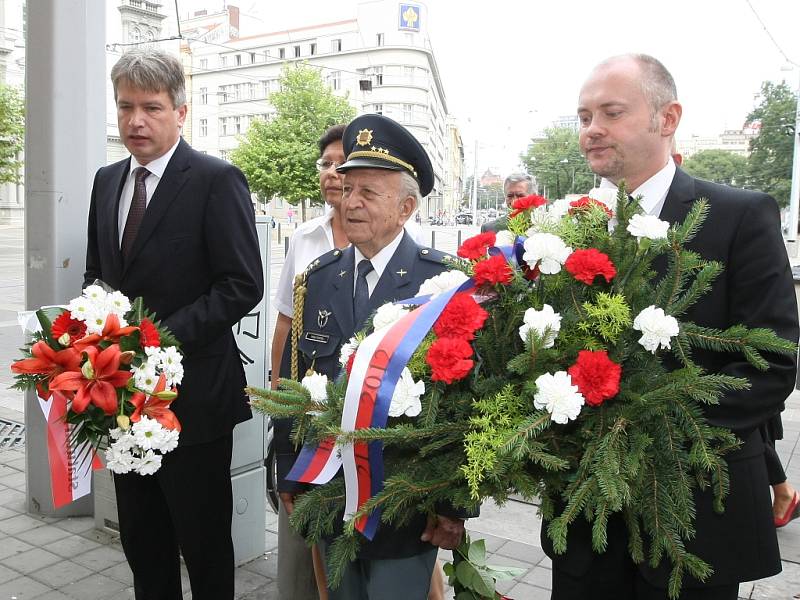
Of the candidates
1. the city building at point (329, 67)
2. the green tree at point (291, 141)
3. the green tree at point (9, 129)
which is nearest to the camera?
the green tree at point (9, 129)

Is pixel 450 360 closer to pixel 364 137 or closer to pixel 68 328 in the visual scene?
pixel 364 137

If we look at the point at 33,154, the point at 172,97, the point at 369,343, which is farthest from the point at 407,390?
the point at 33,154

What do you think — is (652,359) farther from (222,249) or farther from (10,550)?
(10,550)

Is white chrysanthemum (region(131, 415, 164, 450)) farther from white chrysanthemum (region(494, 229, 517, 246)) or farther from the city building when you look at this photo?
the city building

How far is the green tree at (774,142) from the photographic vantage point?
131ft

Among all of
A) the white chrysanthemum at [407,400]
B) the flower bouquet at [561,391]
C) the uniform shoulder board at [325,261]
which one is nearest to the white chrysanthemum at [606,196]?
the flower bouquet at [561,391]

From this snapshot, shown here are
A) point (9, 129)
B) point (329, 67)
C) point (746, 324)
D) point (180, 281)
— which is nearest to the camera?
point (746, 324)

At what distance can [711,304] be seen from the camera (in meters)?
1.68

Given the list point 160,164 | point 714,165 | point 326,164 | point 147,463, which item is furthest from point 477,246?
point 714,165

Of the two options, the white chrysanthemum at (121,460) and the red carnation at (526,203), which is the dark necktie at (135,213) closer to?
the white chrysanthemum at (121,460)

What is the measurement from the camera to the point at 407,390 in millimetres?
1502

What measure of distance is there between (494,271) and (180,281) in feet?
4.64

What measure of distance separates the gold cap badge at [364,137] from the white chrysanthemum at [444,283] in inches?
26.0

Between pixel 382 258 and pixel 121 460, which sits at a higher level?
pixel 382 258
